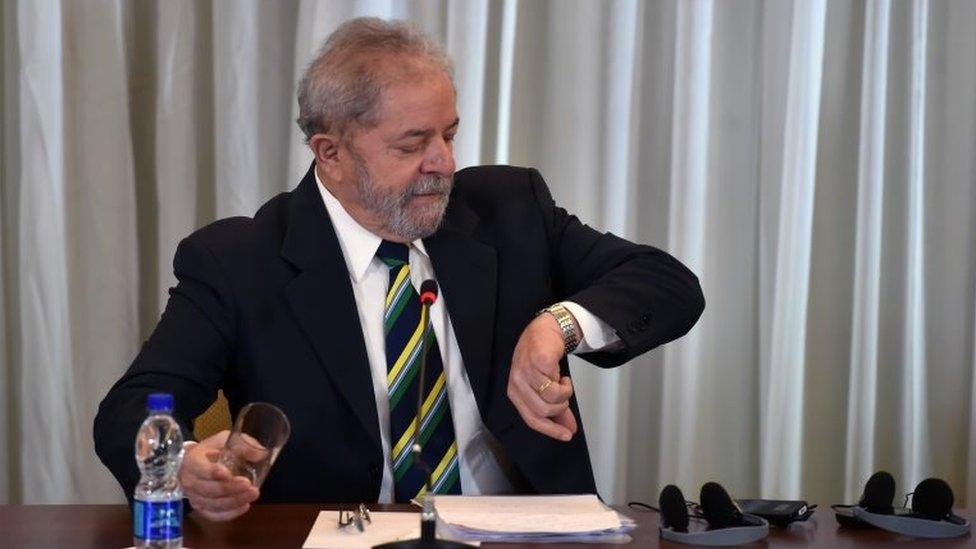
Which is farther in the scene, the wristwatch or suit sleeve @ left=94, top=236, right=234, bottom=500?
the wristwatch

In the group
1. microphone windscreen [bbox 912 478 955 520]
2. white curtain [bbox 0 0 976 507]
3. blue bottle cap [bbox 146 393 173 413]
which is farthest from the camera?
white curtain [bbox 0 0 976 507]

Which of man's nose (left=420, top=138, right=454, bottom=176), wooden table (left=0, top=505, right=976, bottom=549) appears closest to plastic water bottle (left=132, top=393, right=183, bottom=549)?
wooden table (left=0, top=505, right=976, bottom=549)

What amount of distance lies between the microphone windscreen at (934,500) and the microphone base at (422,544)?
2.79 ft

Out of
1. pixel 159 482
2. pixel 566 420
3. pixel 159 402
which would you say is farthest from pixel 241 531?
pixel 566 420

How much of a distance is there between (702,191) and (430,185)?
61.9 inches

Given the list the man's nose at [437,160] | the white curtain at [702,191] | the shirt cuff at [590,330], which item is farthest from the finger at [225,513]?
the white curtain at [702,191]

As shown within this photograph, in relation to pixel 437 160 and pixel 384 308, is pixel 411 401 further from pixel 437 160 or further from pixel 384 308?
pixel 437 160

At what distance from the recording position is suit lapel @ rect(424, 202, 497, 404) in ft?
9.04

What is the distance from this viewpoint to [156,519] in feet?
6.10

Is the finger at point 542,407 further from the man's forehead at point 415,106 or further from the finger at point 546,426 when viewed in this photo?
the man's forehead at point 415,106

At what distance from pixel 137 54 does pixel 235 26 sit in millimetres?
322

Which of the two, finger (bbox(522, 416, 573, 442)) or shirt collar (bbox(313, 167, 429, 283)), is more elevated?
shirt collar (bbox(313, 167, 429, 283))

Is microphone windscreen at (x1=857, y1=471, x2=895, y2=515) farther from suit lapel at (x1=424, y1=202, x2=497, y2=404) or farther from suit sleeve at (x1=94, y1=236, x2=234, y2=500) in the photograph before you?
suit sleeve at (x1=94, y1=236, x2=234, y2=500)

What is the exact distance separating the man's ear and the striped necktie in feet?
0.93
